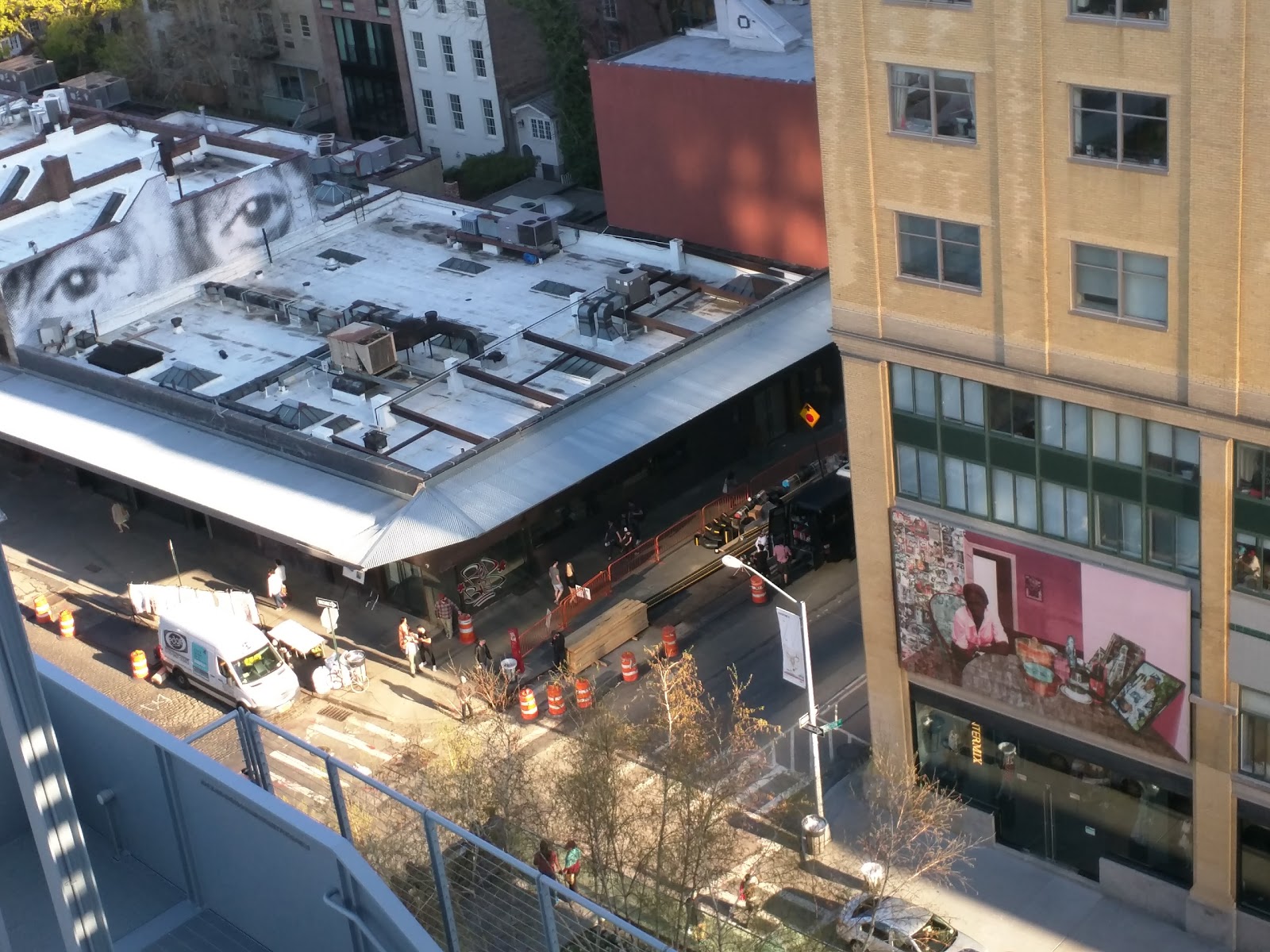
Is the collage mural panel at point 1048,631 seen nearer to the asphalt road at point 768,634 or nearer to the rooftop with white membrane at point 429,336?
the asphalt road at point 768,634

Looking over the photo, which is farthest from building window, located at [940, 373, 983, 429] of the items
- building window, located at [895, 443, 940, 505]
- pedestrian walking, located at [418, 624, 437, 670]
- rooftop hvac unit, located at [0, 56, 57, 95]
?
rooftop hvac unit, located at [0, 56, 57, 95]

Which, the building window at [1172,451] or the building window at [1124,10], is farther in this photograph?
the building window at [1172,451]

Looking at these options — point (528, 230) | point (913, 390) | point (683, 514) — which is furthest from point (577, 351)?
point (913, 390)

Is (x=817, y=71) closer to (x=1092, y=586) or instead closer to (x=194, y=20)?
(x=1092, y=586)

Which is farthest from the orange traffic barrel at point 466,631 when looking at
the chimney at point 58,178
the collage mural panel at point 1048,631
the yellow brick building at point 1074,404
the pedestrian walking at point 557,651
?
the chimney at point 58,178

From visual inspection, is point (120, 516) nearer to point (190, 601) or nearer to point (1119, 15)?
point (190, 601)
